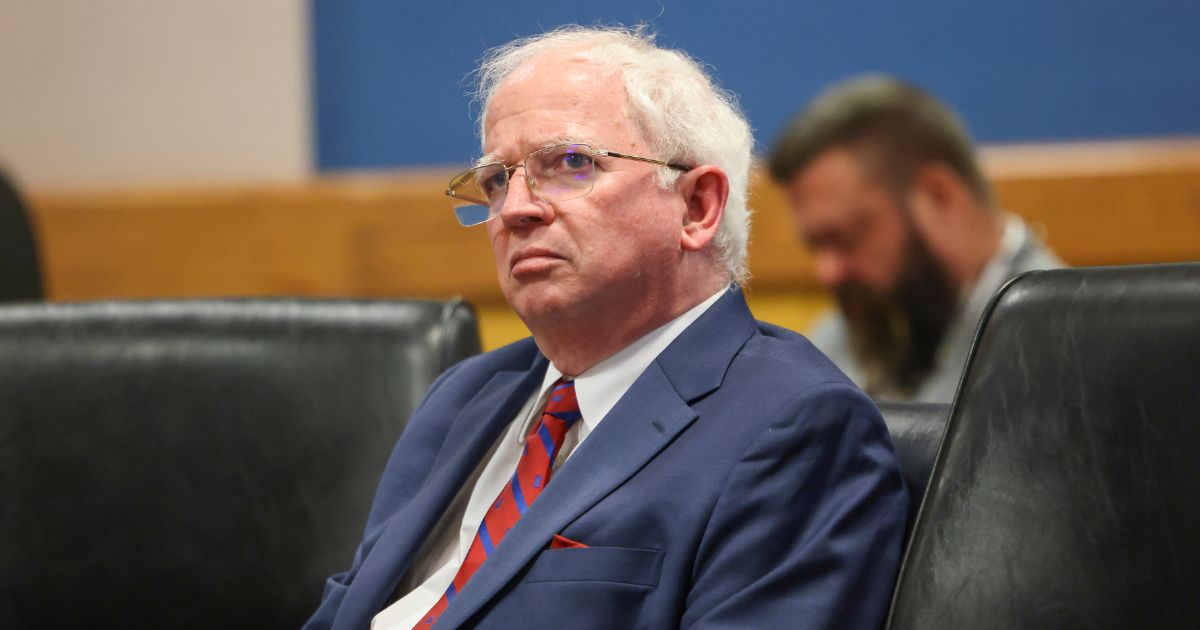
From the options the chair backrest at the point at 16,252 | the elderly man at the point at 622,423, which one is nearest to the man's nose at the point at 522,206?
the elderly man at the point at 622,423

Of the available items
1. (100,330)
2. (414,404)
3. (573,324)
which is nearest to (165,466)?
(100,330)

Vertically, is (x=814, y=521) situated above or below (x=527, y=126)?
below

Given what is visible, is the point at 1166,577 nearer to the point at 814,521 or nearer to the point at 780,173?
the point at 814,521

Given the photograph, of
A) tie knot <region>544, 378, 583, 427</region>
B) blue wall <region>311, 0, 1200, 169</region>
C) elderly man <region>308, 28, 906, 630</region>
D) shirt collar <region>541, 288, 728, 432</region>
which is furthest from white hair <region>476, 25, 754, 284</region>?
blue wall <region>311, 0, 1200, 169</region>

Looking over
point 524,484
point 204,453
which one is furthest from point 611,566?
point 204,453

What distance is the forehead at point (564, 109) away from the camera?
1313mm

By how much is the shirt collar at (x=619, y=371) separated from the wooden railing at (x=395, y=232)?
135cm

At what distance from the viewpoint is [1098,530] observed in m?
0.98

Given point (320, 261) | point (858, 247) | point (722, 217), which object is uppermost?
point (722, 217)

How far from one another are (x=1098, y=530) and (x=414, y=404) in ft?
2.85

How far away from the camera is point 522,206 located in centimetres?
133

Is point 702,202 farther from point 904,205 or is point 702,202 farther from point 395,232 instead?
point 395,232

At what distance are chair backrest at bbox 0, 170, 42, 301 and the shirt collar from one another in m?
1.39

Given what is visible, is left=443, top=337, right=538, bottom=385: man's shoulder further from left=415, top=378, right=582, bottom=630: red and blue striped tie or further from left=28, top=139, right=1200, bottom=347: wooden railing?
left=28, top=139, right=1200, bottom=347: wooden railing
